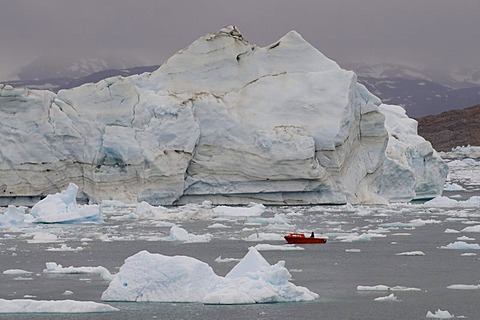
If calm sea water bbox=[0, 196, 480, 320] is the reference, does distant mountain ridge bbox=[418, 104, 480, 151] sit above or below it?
above

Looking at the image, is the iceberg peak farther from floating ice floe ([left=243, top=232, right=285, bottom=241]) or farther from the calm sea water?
floating ice floe ([left=243, top=232, right=285, bottom=241])

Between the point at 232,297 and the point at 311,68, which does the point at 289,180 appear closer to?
the point at 311,68

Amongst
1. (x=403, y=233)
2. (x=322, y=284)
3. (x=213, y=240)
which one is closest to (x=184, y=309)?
(x=322, y=284)

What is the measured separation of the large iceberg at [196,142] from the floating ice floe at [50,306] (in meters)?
15.2

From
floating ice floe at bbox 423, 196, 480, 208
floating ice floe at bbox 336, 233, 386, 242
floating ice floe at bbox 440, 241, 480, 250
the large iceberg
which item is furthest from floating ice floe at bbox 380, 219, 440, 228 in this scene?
floating ice floe at bbox 423, 196, 480, 208

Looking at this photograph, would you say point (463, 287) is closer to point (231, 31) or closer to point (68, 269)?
point (68, 269)

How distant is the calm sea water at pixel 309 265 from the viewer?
9.95 metres

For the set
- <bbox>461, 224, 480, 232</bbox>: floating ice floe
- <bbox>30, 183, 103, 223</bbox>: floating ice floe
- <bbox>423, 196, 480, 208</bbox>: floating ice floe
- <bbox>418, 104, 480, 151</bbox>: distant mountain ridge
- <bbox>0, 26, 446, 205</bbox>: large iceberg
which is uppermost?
<bbox>418, 104, 480, 151</bbox>: distant mountain ridge

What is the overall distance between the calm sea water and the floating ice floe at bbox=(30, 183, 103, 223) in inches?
20.4

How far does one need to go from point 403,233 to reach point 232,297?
8.85 m

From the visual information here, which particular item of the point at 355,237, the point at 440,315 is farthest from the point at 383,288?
the point at 355,237

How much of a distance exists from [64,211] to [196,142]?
521cm

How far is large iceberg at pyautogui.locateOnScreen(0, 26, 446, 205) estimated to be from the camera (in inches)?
986

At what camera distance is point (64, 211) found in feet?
69.8
